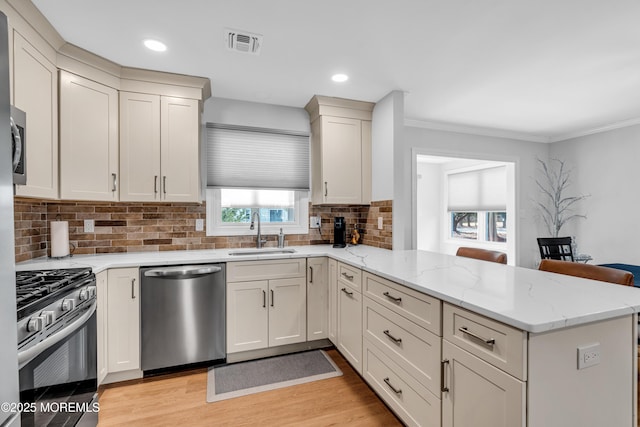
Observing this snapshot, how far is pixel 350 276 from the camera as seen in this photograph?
2316mm

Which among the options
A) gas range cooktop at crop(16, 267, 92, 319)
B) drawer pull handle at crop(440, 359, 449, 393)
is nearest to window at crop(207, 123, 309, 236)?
gas range cooktop at crop(16, 267, 92, 319)

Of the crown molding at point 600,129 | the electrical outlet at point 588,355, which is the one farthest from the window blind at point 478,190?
the electrical outlet at point 588,355

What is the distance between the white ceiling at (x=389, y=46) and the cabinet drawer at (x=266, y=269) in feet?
5.11

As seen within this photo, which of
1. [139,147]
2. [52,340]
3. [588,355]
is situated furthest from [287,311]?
[588,355]

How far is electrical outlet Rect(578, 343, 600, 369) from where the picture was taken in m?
1.12

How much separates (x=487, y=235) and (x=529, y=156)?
1.61 m

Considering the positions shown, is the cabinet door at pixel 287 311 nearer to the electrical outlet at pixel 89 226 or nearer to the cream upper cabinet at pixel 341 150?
the cream upper cabinet at pixel 341 150

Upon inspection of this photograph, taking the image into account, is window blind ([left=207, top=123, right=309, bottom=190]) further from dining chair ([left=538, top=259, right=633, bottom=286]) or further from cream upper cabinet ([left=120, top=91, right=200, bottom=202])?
dining chair ([left=538, top=259, right=633, bottom=286])

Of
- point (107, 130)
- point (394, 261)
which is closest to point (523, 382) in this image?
point (394, 261)

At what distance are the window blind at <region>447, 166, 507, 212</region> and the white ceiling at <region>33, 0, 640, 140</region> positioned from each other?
204 cm

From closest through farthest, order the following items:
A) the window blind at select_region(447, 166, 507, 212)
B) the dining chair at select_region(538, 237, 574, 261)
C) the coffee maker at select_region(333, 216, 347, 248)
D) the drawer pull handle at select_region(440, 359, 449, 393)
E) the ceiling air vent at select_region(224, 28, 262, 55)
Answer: the drawer pull handle at select_region(440, 359, 449, 393) → the ceiling air vent at select_region(224, 28, 262, 55) → the coffee maker at select_region(333, 216, 347, 248) → the dining chair at select_region(538, 237, 574, 261) → the window blind at select_region(447, 166, 507, 212)

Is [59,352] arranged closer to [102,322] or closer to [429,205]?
[102,322]

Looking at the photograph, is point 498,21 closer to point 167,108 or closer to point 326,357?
point 167,108

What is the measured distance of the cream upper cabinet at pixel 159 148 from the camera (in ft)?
8.07
